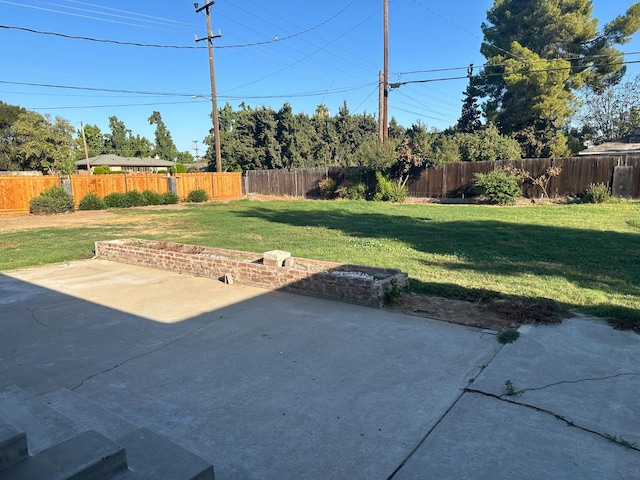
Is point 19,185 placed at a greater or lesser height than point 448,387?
greater

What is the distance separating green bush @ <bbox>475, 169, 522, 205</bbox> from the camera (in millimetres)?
18875

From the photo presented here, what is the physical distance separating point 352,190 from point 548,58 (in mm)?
16590

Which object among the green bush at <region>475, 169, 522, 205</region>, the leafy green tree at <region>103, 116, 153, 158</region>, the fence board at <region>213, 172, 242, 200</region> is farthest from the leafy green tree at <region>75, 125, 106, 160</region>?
the green bush at <region>475, 169, 522, 205</region>

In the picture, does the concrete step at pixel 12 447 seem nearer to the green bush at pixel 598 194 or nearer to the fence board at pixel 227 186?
the green bush at pixel 598 194

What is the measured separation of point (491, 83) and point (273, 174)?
17.6m

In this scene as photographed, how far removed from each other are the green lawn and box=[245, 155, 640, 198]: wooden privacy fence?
2221 mm

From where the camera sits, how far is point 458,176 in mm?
21266

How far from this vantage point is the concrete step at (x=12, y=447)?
188 cm

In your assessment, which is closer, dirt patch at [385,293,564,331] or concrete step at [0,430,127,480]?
concrete step at [0,430,127,480]

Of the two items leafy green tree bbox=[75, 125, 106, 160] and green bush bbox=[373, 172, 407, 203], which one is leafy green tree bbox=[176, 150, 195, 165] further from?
green bush bbox=[373, 172, 407, 203]

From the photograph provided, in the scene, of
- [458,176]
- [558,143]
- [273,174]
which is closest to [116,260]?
[458,176]

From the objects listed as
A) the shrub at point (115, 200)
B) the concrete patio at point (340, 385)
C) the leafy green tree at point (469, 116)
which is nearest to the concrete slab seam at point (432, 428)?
the concrete patio at point (340, 385)

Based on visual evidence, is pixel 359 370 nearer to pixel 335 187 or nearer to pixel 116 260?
pixel 116 260

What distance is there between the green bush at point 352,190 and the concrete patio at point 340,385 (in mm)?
18756
